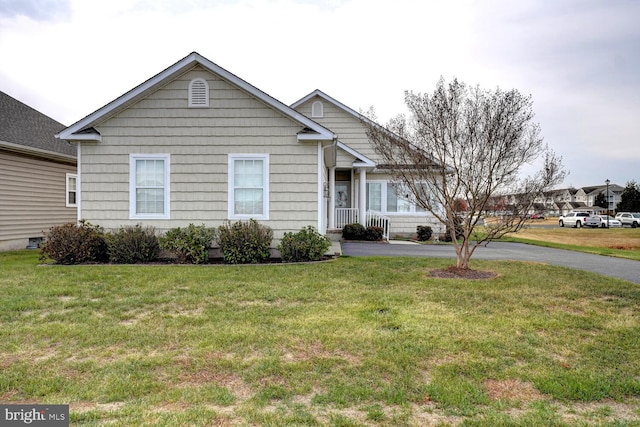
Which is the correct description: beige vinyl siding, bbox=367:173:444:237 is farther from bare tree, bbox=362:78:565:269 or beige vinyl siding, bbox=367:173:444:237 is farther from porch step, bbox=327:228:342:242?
bare tree, bbox=362:78:565:269

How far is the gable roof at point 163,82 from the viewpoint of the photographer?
1091 cm

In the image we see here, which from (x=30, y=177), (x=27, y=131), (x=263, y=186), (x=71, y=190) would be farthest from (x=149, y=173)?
(x=71, y=190)

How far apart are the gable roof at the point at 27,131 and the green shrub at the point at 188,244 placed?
7467mm

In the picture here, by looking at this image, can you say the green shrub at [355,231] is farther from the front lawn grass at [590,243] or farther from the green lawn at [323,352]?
the green lawn at [323,352]

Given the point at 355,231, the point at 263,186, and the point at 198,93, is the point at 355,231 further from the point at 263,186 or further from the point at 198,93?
the point at 198,93

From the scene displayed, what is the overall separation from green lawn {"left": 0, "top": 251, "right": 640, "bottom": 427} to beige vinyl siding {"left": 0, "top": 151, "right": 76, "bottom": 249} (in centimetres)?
812

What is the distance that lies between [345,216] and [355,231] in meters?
1.62

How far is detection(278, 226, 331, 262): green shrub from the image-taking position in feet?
34.8

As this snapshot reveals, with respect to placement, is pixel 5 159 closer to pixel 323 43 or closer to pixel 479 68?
pixel 323 43

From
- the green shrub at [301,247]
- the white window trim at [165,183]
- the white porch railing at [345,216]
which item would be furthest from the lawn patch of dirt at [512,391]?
the white porch railing at [345,216]

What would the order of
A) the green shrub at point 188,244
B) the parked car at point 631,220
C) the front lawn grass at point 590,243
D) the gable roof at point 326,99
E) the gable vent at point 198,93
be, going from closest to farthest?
the green shrub at point 188,244 → the gable vent at point 198,93 → the front lawn grass at point 590,243 → the gable roof at point 326,99 → the parked car at point 631,220

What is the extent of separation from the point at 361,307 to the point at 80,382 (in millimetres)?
3707

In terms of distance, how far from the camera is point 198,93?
11.2 metres

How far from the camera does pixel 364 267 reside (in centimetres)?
987
